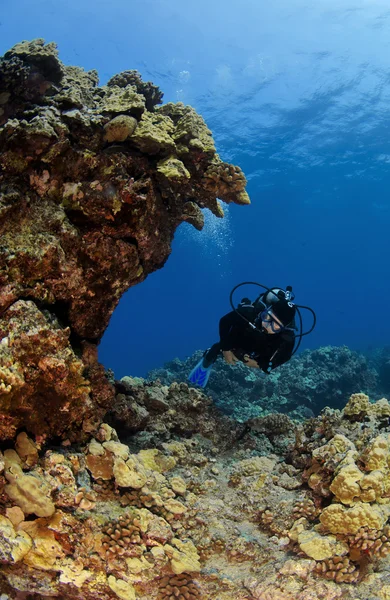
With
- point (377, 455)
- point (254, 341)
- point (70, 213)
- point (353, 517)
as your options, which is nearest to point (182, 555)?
point (353, 517)

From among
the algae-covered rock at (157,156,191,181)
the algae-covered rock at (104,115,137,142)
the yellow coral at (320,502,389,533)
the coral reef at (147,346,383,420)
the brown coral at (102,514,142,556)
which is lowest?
the brown coral at (102,514,142,556)

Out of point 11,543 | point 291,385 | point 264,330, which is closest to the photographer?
point 11,543

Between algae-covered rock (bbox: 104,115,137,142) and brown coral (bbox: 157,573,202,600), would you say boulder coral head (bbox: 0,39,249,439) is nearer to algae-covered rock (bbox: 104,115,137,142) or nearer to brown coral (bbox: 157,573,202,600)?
algae-covered rock (bbox: 104,115,137,142)

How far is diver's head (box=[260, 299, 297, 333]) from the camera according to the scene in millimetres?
5660

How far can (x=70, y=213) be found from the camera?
3.69 m

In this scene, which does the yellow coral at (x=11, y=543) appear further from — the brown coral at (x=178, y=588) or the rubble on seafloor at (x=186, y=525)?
the brown coral at (x=178, y=588)

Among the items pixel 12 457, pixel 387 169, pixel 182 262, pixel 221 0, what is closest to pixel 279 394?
pixel 12 457

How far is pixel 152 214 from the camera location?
13.4 ft

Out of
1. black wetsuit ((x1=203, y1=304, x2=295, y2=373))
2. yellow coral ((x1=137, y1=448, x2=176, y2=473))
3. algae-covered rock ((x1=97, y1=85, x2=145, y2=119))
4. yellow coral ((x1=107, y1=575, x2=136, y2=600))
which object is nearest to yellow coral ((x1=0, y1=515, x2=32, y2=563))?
yellow coral ((x1=107, y1=575, x2=136, y2=600))

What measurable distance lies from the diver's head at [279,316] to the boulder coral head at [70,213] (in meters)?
2.05

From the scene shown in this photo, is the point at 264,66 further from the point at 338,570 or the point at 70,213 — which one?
the point at 338,570

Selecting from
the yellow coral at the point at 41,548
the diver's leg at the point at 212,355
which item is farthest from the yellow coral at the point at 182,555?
the diver's leg at the point at 212,355

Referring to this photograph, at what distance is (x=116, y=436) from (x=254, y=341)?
10.2ft

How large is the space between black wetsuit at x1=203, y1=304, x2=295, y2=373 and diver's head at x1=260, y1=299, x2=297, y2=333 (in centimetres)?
15
